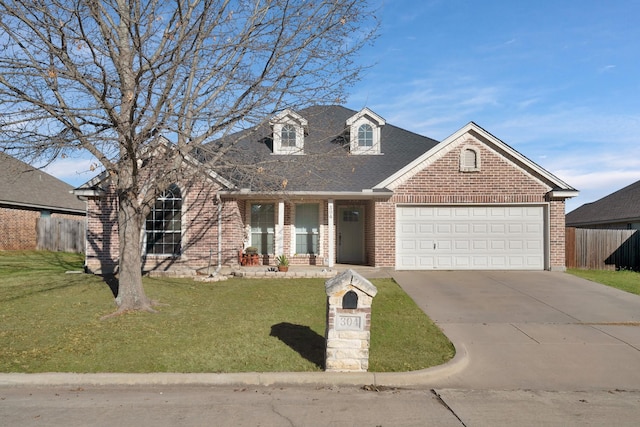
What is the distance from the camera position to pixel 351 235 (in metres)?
17.5

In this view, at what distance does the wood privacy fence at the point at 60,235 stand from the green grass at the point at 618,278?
2443 centimetres

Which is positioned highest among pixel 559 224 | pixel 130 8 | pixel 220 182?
pixel 130 8

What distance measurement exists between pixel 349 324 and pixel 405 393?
1075mm

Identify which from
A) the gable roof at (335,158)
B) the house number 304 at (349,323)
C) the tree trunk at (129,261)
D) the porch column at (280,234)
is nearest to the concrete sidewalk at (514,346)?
the house number 304 at (349,323)

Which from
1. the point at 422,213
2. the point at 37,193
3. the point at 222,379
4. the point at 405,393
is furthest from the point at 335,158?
the point at 37,193

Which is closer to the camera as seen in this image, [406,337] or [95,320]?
[406,337]

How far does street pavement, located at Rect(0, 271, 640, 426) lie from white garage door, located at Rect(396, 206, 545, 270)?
7.26 meters

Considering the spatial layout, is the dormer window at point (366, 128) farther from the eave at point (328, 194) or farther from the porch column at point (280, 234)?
the porch column at point (280, 234)

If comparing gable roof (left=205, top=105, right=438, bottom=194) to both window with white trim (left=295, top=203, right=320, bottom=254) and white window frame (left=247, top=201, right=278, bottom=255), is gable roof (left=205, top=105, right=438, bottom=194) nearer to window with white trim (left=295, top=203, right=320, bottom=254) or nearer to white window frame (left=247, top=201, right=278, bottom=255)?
white window frame (left=247, top=201, right=278, bottom=255)

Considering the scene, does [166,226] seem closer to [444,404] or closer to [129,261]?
Result: [129,261]

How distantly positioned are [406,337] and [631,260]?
14565 millimetres

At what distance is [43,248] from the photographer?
24828mm

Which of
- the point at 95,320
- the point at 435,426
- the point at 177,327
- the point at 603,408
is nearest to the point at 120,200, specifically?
the point at 95,320

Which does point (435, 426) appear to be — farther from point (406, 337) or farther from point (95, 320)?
point (95, 320)
